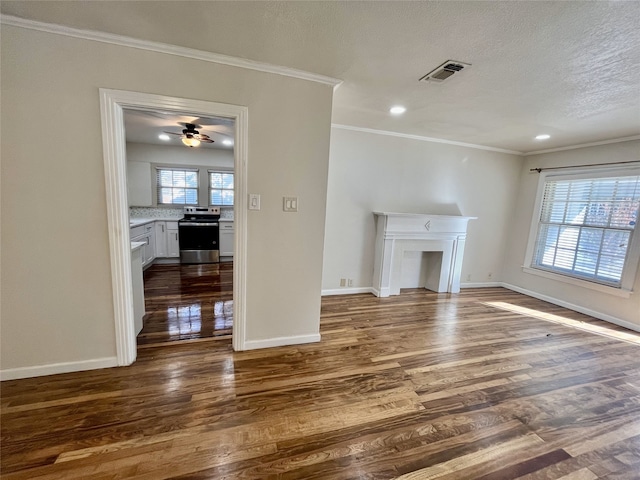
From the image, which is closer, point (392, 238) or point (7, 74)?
point (7, 74)

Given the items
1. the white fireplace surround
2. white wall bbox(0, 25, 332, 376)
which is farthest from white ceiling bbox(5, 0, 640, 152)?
the white fireplace surround

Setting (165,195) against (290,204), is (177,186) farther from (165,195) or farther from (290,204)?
(290,204)

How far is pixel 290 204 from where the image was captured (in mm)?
2342

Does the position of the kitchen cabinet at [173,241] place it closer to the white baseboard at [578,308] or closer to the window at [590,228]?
the white baseboard at [578,308]

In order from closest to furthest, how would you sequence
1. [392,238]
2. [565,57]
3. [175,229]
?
[565,57], [392,238], [175,229]

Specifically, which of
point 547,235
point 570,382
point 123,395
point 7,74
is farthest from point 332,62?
point 547,235

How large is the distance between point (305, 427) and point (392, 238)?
2.89m

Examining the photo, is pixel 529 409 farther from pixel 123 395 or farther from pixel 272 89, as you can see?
pixel 272 89

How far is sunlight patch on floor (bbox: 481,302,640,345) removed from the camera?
10.4 feet

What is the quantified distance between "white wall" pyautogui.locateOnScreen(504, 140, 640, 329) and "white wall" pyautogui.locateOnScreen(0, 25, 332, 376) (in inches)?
160

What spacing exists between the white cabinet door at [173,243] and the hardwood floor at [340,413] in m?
3.44

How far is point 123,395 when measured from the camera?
1.83 m

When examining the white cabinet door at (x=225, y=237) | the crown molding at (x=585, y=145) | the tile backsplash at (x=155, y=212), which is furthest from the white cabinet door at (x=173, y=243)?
the crown molding at (x=585, y=145)

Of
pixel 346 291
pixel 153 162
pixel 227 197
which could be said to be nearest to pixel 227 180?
pixel 227 197
